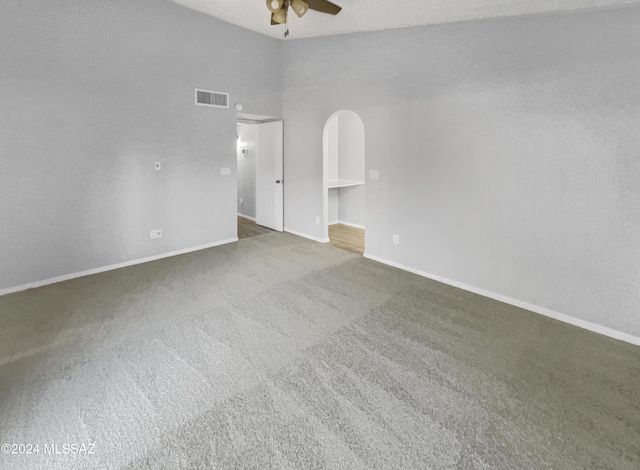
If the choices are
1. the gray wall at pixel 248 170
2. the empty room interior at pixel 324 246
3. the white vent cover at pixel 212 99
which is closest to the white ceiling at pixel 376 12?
the empty room interior at pixel 324 246

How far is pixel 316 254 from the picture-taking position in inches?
194

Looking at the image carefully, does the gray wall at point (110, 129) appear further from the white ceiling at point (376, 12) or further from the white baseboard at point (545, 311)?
the white baseboard at point (545, 311)

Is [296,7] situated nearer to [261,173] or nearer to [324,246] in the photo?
[324,246]

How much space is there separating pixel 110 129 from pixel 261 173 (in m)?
2.85

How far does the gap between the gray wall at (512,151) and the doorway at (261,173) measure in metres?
1.69

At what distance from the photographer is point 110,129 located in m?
3.99

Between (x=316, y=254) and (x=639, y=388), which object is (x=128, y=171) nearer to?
(x=316, y=254)

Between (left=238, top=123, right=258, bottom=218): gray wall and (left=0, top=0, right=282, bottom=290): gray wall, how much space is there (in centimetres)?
159

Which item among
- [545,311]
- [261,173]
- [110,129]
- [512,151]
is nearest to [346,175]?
[261,173]

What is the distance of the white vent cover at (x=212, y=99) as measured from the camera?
4.75m

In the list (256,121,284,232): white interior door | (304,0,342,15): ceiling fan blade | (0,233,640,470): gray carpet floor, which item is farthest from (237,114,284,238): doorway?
(0,233,640,470): gray carpet floor

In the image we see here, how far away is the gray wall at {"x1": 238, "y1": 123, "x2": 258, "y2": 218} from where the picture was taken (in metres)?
6.91

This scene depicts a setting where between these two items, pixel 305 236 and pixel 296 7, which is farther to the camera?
pixel 305 236

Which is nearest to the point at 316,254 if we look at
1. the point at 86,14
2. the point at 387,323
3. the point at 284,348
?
the point at 387,323
